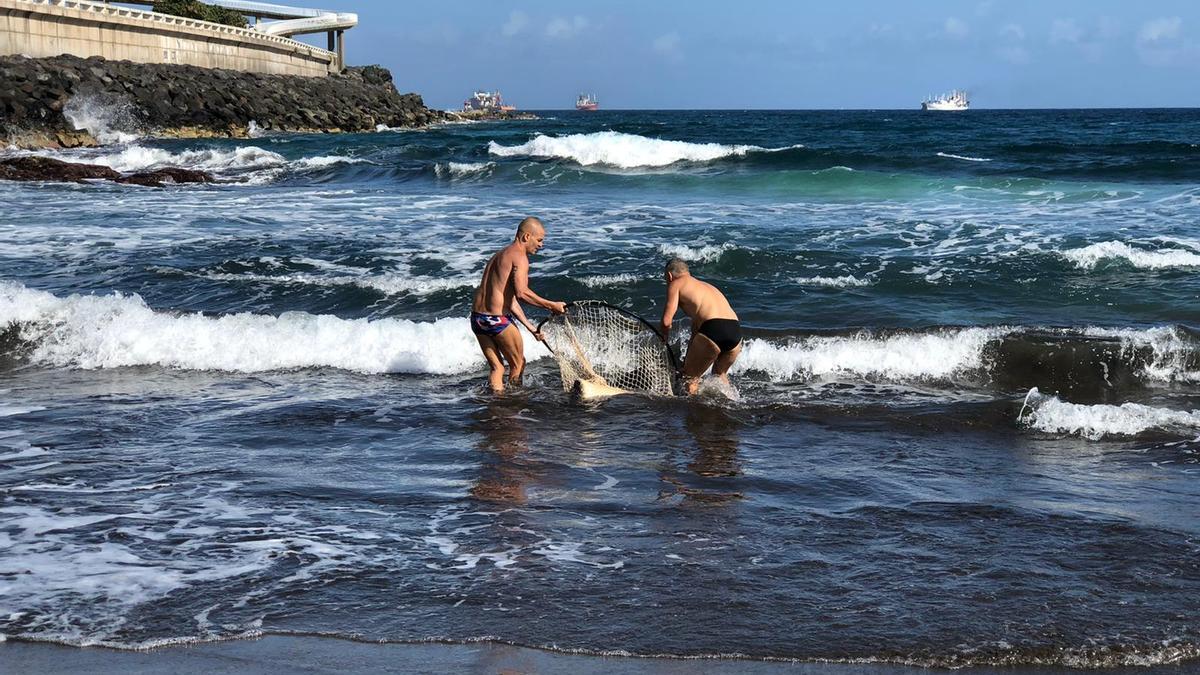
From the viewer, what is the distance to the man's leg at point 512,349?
9.12 meters

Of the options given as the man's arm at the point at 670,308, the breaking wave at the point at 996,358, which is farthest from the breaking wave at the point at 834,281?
the man's arm at the point at 670,308

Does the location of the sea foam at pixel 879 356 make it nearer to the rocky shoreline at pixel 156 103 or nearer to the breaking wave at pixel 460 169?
the breaking wave at pixel 460 169

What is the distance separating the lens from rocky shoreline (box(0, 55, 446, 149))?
3941 centimetres

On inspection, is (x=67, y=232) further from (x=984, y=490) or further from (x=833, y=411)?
(x=984, y=490)

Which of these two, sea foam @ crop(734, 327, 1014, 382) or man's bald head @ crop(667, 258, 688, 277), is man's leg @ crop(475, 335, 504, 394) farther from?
sea foam @ crop(734, 327, 1014, 382)

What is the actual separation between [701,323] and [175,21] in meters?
56.0

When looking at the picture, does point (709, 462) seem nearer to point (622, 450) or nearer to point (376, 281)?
point (622, 450)

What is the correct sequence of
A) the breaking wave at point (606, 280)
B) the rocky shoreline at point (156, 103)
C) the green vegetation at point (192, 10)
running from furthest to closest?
the green vegetation at point (192, 10)
the rocky shoreline at point (156, 103)
the breaking wave at point (606, 280)

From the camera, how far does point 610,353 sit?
30.3 ft

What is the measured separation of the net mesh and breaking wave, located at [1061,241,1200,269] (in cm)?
794

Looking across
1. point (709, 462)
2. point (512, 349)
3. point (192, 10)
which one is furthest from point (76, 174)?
point (192, 10)

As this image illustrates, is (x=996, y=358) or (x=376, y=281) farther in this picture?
(x=376, y=281)

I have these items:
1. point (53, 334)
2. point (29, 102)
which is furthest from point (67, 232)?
point (29, 102)

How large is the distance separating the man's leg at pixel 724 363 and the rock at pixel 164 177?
2026 centimetres
